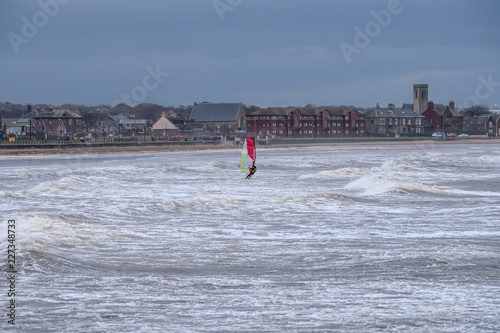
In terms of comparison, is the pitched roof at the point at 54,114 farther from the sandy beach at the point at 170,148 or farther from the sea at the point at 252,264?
the sea at the point at 252,264

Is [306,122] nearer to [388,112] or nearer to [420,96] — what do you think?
[388,112]

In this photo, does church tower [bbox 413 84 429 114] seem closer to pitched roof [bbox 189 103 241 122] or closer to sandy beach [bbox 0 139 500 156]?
sandy beach [bbox 0 139 500 156]

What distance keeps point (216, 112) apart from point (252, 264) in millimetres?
158500

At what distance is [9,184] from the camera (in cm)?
4325

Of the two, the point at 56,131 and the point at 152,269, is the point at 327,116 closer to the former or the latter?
the point at 56,131

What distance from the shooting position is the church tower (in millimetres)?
192750

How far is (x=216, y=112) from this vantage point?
175375 mm

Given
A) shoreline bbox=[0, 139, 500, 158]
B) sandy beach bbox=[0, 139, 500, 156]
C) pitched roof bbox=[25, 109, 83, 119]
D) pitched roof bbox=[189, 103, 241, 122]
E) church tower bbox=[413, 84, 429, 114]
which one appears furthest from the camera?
church tower bbox=[413, 84, 429, 114]

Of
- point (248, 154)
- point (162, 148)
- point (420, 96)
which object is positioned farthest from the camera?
point (420, 96)

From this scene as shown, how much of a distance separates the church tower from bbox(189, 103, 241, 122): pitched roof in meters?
46.5

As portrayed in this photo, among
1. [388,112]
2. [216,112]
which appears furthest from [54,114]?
[388,112]

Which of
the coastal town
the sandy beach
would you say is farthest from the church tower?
the sandy beach

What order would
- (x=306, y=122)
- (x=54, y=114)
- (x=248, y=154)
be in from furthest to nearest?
(x=306, y=122) → (x=54, y=114) → (x=248, y=154)

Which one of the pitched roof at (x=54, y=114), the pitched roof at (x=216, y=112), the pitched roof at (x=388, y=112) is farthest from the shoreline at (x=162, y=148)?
the pitched roof at (x=54, y=114)
